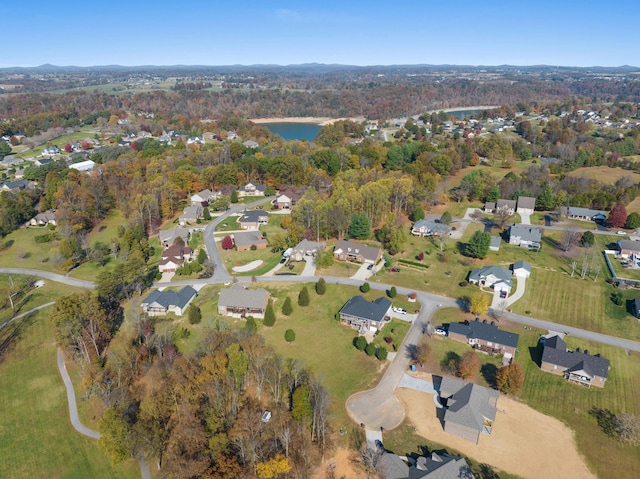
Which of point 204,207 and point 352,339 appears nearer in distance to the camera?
point 352,339

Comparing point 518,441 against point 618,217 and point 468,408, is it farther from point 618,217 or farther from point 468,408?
point 618,217

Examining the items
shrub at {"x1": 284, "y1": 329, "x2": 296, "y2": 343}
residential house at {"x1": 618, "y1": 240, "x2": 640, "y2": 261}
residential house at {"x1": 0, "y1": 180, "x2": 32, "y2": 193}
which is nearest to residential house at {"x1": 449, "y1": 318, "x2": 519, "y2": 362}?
shrub at {"x1": 284, "y1": 329, "x2": 296, "y2": 343}

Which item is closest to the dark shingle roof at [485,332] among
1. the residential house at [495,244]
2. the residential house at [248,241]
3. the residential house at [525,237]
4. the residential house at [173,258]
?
the residential house at [495,244]

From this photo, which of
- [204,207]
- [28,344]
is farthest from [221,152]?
[28,344]

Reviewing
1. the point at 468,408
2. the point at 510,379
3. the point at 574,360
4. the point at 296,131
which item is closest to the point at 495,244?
the point at 574,360

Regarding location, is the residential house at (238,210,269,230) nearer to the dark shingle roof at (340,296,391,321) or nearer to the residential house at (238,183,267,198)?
the residential house at (238,183,267,198)

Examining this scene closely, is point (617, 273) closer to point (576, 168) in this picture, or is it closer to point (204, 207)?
point (576, 168)
